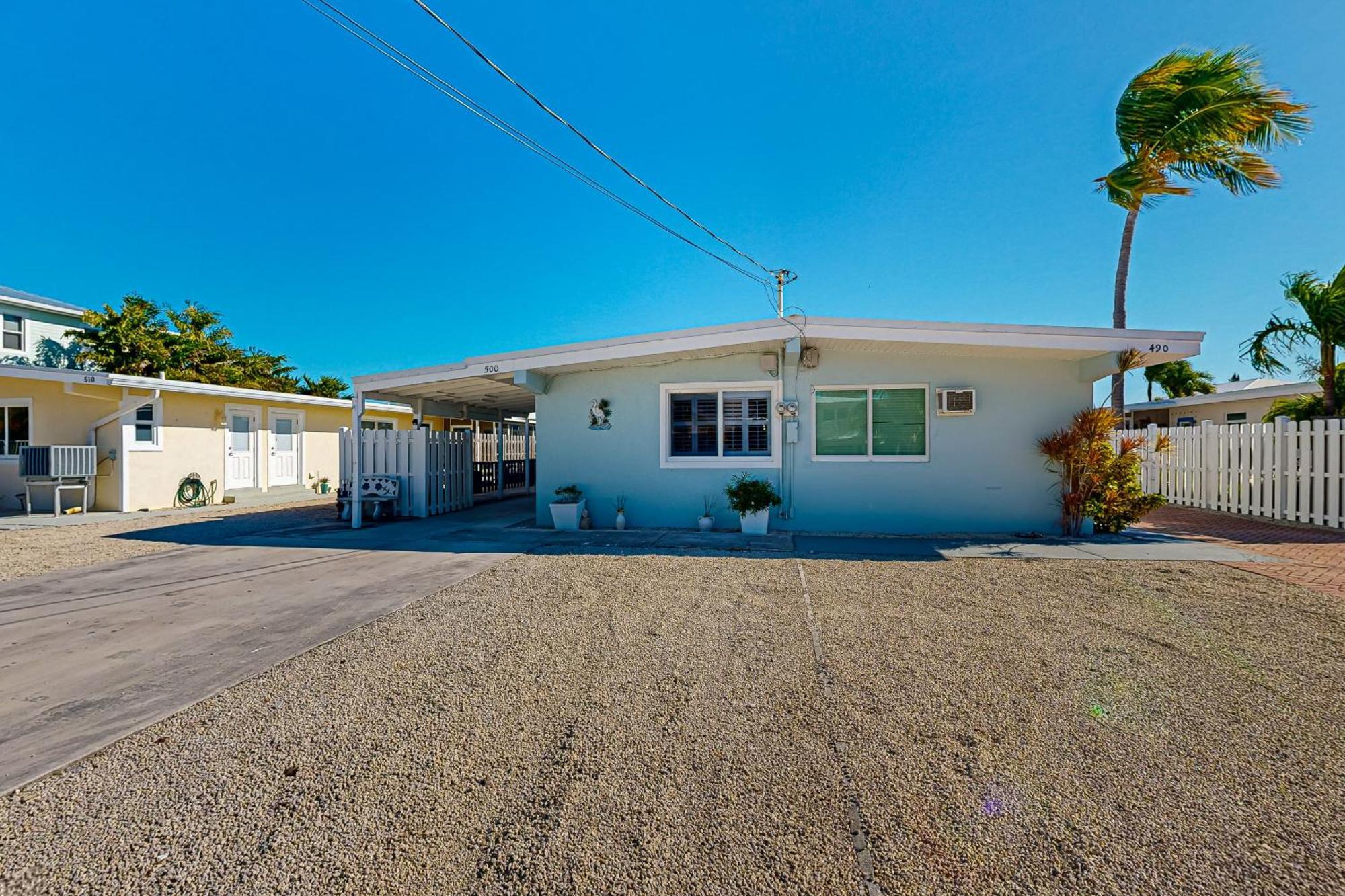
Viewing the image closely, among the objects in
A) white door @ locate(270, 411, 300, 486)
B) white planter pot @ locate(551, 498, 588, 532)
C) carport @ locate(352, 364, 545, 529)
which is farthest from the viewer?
white door @ locate(270, 411, 300, 486)

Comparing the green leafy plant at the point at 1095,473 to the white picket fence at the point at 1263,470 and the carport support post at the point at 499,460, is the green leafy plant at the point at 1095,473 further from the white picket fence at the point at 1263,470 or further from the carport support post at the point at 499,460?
the carport support post at the point at 499,460

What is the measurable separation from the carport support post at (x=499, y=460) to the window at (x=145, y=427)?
6.87 meters

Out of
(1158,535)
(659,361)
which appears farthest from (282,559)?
→ (1158,535)

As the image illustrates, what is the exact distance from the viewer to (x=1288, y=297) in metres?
10.6

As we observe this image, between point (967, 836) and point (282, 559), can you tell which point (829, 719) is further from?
point (282, 559)

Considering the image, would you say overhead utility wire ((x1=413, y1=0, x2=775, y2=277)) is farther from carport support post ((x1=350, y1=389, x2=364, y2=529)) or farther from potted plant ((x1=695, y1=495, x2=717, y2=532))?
carport support post ((x1=350, y1=389, x2=364, y2=529))

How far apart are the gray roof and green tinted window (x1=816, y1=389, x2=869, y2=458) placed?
23.4 metres

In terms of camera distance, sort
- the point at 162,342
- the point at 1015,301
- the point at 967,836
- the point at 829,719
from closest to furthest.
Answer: the point at 967,836 < the point at 829,719 < the point at 1015,301 < the point at 162,342

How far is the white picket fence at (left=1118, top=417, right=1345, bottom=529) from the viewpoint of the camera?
821 centimetres

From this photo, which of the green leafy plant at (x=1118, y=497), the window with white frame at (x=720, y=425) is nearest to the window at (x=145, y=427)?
the window with white frame at (x=720, y=425)

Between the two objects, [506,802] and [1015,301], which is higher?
[1015,301]

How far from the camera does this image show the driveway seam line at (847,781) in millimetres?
1710

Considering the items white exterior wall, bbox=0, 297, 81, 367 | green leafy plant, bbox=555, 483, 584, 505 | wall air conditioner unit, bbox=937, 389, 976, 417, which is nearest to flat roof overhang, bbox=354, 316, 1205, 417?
wall air conditioner unit, bbox=937, 389, 976, 417

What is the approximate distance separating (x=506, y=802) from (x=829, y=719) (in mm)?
1534
